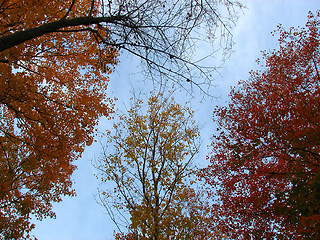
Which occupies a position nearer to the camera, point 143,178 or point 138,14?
point 138,14

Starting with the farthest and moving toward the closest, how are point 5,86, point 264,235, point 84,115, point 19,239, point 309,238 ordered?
point 19,239 → point 264,235 → point 84,115 → point 5,86 → point 309,238

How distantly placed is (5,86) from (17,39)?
8.67 ft

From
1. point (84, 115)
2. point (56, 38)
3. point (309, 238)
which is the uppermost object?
point (56, 38)

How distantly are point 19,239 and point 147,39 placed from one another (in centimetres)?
1082

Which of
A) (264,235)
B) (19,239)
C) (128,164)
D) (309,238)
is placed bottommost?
(309,238)

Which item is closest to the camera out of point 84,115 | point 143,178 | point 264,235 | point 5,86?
point 5,86

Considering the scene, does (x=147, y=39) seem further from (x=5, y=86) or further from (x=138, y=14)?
(x=5, y=86)

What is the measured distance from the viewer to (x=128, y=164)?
8117 millimetres

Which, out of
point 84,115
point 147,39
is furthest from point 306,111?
point 84,115

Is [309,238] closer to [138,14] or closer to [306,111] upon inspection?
[306,111]

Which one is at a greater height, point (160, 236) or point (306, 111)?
point (306, 111)

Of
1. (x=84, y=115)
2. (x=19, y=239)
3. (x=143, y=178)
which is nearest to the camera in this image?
(x=84, y=115)

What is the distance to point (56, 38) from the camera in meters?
6.42

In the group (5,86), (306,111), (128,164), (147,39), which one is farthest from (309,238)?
(5,86)
